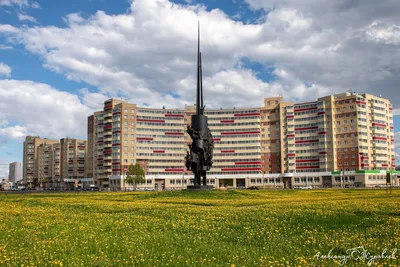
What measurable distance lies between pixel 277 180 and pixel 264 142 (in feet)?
61.5

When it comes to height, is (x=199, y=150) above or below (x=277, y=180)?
above

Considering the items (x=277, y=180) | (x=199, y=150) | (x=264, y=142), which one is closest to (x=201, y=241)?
(x=199, y=150)

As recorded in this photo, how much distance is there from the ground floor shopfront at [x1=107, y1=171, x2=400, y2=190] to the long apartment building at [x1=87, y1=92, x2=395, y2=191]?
435mm

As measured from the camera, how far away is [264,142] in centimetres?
17638

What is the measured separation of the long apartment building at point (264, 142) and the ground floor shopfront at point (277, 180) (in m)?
0.44

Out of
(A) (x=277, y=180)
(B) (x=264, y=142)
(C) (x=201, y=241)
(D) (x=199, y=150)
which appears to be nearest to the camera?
(C) (x=201, y=241)

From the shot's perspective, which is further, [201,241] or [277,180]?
[277,180]

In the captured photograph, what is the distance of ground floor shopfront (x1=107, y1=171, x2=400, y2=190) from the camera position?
145 meters

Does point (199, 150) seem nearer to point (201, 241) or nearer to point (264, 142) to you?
point (201, 241)

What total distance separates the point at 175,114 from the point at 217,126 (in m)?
20.3

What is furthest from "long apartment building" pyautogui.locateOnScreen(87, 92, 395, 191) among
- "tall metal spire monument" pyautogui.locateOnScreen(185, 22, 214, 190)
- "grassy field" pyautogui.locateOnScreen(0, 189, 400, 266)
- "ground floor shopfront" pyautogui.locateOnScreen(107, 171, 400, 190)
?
"grassy field" pyautogui.locateOnScreen(0, 189, 400, 266)

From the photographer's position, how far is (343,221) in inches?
848

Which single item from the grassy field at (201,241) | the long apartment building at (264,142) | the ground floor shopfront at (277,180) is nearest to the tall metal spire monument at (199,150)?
the grassy field at (201,241)

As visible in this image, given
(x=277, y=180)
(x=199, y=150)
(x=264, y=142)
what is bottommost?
(x=277, y=180)
